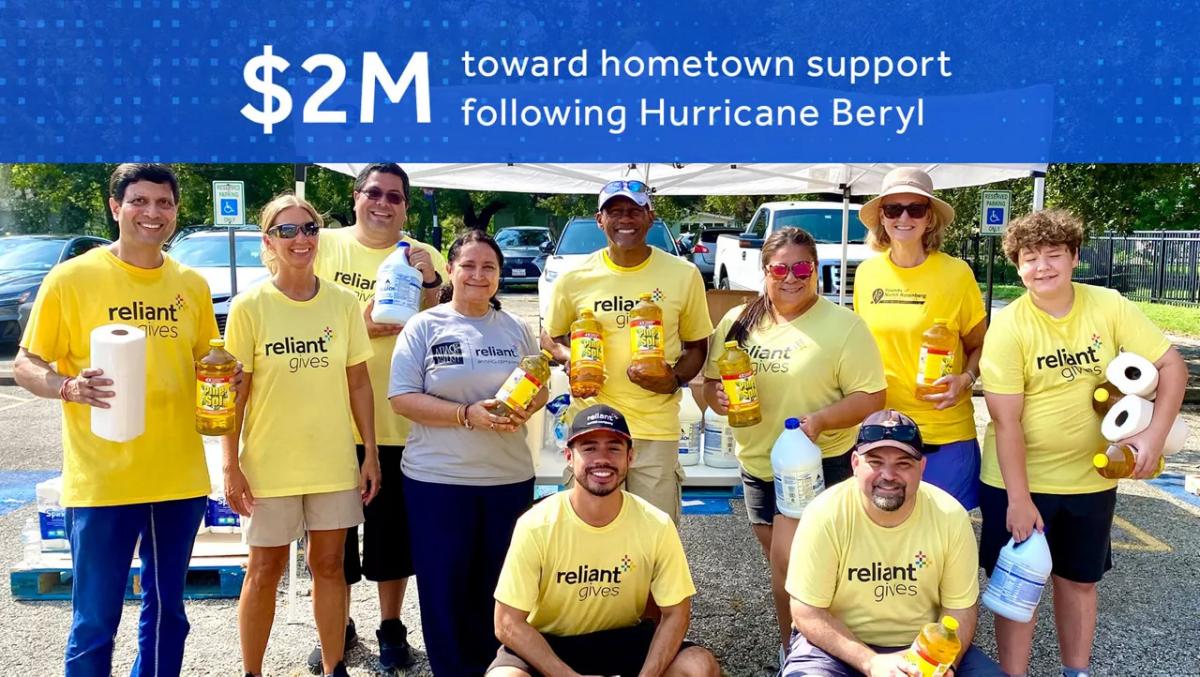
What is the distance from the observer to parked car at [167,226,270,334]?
1027cm

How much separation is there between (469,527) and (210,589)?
208 centimetres

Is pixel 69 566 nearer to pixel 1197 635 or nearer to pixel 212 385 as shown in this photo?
pixel 212 385

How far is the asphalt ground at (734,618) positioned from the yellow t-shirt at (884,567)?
1.08 metres

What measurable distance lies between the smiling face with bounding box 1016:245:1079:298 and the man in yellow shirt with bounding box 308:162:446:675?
2.41 metres

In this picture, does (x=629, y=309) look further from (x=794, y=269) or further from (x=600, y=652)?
(x=600, y=652)

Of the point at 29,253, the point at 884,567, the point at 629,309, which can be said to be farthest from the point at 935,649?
the point at 29,253

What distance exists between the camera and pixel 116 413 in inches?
108

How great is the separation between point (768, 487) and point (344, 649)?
74.1 inches

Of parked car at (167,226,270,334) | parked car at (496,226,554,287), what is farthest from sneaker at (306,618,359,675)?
parked car at (496,226,554,287)

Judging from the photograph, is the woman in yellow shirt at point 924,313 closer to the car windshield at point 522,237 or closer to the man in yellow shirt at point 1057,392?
the man in yellow shirt at point 1057,392

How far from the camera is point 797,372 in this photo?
3.29 meters

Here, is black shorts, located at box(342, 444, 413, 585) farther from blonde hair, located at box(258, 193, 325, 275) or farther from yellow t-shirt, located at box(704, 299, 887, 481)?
yellow t-shirt, located at box(704, 299, 887, 481)

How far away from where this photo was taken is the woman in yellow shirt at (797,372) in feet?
10.7

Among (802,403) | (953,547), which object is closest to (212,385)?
(802,403)
